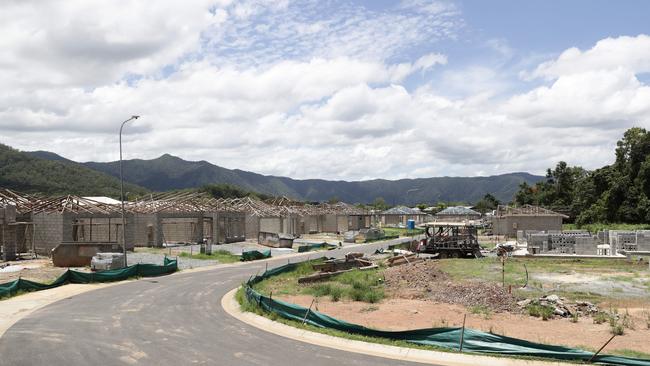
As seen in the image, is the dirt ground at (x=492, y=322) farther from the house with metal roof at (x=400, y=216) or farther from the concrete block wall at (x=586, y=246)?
the house with metal roof at (x=400, y=216)

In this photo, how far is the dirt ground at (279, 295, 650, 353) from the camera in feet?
55.4

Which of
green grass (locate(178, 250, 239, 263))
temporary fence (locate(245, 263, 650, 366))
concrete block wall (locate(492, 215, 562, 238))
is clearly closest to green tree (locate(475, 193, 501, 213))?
concrete block wall (locate(492, 215, 562, 238))

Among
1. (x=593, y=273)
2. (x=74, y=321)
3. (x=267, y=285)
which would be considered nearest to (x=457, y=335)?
(x=74, y=321)

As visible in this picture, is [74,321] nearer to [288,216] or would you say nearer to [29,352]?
[29,352]

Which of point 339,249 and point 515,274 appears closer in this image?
point 515,274

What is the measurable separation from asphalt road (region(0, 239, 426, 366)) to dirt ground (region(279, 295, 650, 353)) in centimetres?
450

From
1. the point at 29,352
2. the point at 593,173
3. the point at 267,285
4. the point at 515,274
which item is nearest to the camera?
the point at 29,352

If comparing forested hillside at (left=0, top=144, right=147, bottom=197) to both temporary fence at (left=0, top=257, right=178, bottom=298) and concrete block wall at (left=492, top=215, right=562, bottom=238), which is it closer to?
temporary fence at (left=0, top=257, right=178, bottom=298)

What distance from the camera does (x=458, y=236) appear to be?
45.9 metres

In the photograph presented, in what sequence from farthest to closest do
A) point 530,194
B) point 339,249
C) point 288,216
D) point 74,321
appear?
point 530,194 → point 288,216 → point 339,249 → point 74,321

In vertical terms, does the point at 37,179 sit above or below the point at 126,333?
above

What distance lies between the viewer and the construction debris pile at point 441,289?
23438 millimetres

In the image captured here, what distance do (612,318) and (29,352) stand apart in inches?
738

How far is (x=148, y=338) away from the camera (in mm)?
17406
